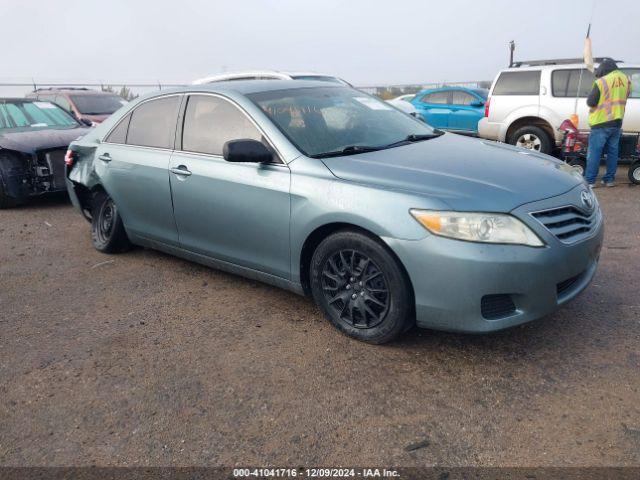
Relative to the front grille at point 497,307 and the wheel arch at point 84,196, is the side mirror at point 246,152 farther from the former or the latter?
the wheel arch at point 84,196

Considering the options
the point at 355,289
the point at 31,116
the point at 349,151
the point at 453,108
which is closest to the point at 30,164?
the point at 31,116

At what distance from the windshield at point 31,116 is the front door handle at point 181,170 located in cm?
499

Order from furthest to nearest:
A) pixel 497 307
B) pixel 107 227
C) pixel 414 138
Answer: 1. pixel 107 227
2. pixel 414 138
3. pixel 497 307

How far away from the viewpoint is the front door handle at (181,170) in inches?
159

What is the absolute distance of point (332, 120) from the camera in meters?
3.91

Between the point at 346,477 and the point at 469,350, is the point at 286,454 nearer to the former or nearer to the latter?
the point at 346,477

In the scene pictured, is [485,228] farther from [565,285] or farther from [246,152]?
[246,152]

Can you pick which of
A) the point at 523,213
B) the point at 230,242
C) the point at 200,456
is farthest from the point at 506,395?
the point at 230,242

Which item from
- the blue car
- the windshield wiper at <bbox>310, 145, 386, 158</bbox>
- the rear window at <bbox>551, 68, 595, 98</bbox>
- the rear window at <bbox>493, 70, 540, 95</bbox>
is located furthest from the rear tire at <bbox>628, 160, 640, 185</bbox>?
the windshield wiper at <bbox>310, 145, 386, 158</bbox>

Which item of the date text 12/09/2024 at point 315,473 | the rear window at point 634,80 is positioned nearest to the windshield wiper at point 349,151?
the date text 12/09/2024 at point 315,473

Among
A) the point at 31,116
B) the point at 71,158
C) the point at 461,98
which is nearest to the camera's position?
the point at 71,158

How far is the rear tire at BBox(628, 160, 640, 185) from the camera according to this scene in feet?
26.2

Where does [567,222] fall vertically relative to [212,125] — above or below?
below

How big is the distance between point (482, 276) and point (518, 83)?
8.05m
